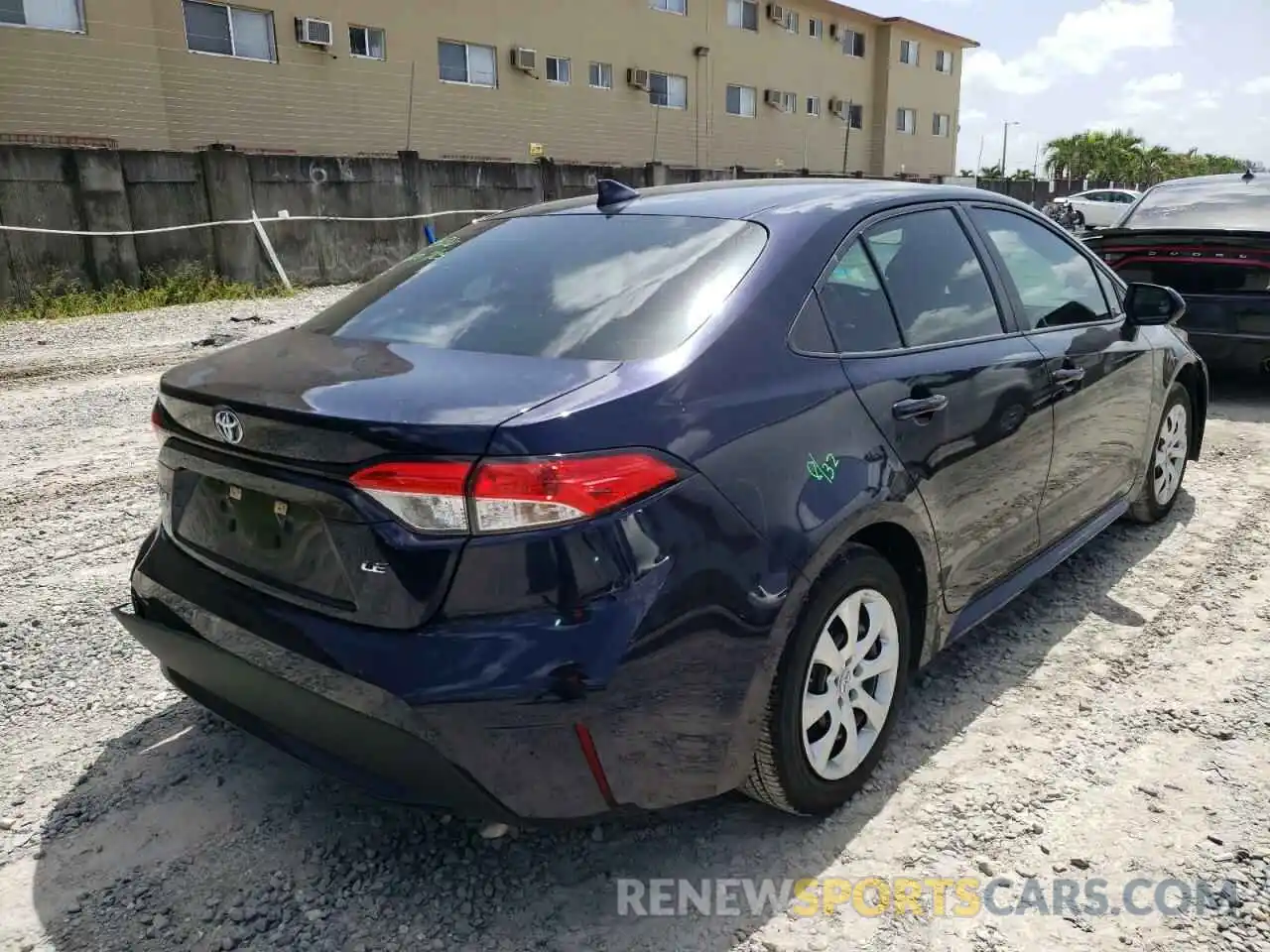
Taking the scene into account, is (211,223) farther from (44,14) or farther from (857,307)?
(857,307)

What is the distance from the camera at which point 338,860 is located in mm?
2377

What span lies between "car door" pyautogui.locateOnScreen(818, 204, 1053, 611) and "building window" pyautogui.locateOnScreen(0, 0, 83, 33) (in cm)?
1659

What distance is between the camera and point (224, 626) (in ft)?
7.39

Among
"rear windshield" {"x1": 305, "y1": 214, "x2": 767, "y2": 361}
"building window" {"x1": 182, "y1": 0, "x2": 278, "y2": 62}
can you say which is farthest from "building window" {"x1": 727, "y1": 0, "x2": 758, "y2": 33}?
"rear windshield" {"x1": 305, "y1": 214, "x2": 767, "y2": 361}

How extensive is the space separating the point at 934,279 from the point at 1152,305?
1.60m

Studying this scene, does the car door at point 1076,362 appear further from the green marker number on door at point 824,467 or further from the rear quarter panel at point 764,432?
the green marker number on door at point 824,467

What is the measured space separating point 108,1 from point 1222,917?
18.6 meters

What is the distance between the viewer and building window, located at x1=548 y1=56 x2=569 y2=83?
2297 centimetres

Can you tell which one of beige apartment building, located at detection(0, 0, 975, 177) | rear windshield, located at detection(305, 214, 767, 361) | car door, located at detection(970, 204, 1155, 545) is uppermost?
beige apartment building, located at detection(0, 0, 975, 177)

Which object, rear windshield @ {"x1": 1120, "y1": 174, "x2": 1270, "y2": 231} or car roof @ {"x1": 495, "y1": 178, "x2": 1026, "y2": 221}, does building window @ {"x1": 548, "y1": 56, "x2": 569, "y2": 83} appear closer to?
rear windshield @ {"x1": 1120, "y1": 174, "x2": 1270, "y2": 231}

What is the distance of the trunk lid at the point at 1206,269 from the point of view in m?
6.53

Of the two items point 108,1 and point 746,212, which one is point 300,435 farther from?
point 108,1

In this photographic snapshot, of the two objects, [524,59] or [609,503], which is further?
[524,59]

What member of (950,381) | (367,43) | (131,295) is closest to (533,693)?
(950,381)
